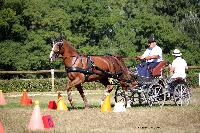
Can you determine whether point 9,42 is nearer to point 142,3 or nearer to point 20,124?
point 142,3

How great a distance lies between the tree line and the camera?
41.8m

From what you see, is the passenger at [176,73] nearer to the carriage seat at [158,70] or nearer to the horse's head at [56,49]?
the carriage seat at [158,70]

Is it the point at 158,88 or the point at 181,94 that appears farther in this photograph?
the point at 181,94

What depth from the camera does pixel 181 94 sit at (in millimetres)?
14031

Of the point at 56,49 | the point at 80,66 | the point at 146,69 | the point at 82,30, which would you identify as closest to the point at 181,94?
the point at 146,69

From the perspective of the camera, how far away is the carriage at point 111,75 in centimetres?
1341

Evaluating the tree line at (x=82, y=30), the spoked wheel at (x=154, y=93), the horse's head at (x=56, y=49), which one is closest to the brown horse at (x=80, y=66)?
the horse's head at (x=56, y=49)

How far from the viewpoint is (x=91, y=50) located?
1715 inches

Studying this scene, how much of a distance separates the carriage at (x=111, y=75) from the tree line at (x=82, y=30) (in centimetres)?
2754

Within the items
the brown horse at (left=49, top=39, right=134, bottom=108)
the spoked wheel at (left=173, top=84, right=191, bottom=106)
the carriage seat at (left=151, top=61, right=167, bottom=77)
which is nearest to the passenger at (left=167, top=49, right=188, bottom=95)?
the spoked wheel at (left=173, top=84, right=191, bottom=106)

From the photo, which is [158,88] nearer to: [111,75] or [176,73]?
[176,73]

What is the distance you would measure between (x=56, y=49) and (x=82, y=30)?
34140mm

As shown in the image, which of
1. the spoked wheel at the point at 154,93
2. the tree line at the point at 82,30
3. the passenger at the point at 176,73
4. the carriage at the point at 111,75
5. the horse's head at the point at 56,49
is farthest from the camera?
the tree line at the point at 82,30

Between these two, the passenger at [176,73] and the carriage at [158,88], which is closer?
the carriage at [158,88]
